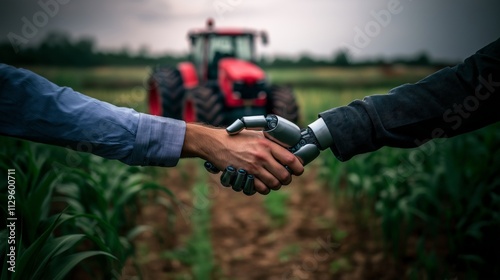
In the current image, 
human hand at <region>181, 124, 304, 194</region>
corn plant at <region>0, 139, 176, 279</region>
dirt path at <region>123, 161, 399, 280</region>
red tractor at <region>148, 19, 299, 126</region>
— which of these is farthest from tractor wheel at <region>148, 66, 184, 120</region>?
human hand at <region>181, 124, 304, 194</region>

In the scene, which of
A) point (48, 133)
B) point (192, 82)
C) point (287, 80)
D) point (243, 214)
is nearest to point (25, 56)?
point (287, 80)

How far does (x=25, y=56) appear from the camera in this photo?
15.8 metres

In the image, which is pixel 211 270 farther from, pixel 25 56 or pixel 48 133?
pixel 25 56

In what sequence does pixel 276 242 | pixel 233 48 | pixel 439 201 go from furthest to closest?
1. pixel 233 48
2. pixel 276 242
3. pixel 439 201

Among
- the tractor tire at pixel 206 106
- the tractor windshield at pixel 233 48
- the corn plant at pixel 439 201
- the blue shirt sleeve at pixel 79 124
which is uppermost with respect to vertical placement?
the tractor windshield at pixel 233 48

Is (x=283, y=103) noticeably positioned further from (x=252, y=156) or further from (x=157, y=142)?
(x=157, y=142)

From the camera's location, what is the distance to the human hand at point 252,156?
1.85m

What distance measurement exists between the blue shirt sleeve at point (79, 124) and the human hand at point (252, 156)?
6.3 inches

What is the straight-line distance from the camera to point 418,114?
6.09 feet

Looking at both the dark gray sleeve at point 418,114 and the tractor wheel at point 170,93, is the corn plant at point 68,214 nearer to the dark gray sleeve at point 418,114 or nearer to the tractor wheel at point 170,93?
the dark gray sleeve at point 418,114

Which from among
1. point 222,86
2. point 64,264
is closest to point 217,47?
point 222,86

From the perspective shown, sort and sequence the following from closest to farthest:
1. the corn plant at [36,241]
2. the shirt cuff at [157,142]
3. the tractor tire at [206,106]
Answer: the corn plant at [36,241], the shirt cuff at [157,142], the tractor tire at [206,106]

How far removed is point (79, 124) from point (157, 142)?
0.99 feet

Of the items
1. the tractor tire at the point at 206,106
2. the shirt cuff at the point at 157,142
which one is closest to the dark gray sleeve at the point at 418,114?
the shirt cuff at the point at 157,142
